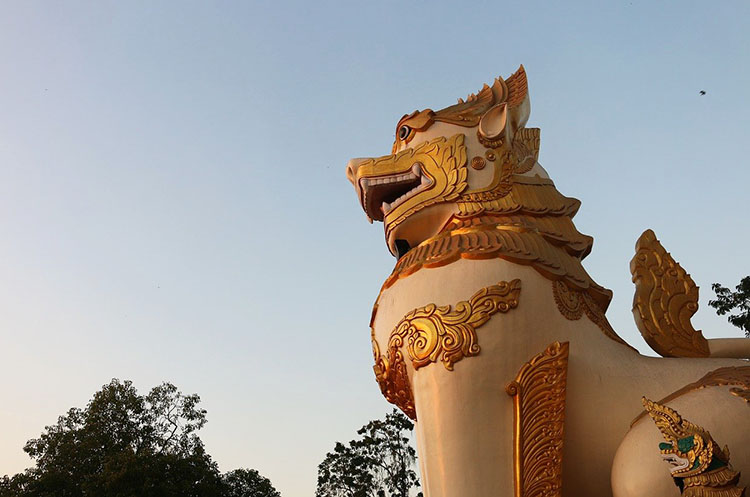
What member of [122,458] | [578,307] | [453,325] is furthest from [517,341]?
[122,458]

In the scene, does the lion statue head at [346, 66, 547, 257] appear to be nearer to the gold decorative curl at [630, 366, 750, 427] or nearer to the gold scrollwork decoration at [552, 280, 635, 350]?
the gold scrollwork decoration at [552, 280, 635, 350]

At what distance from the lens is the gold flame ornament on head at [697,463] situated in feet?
12.8

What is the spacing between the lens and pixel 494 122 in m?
6.70

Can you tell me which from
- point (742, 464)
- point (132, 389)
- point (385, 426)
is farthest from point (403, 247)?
point (385, 426)

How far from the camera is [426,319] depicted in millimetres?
5660

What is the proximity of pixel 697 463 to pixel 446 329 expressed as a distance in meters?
2.06

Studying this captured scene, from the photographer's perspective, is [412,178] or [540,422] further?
[412,178]

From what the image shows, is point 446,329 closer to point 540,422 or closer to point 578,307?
point 540,422

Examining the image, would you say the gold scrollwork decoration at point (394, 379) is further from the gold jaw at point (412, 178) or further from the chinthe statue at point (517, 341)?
the gold jaw at point (412, 178)

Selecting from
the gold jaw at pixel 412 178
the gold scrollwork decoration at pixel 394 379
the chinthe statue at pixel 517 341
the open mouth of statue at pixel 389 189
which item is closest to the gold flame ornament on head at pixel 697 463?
the chinthe statue at pixel 517 341

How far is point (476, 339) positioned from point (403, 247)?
1.64 meters

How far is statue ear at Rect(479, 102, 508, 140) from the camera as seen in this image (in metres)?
Result: 6.62

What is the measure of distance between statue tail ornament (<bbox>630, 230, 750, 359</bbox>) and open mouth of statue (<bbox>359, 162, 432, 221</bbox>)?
2.00 metres

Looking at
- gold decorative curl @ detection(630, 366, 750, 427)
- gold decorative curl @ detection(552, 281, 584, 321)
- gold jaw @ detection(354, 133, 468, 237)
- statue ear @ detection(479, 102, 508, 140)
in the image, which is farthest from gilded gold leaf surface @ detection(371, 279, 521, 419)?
statue ear @ detection(479, 102, 508, 140)
